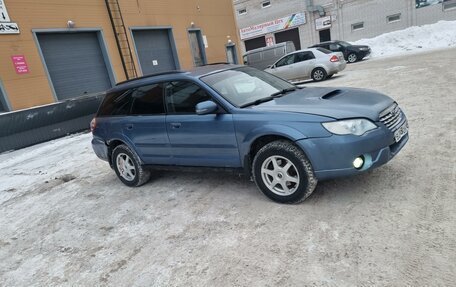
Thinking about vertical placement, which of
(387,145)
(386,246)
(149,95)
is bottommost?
(386,246)

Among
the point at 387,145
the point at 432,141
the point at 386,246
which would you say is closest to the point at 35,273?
the point at 386,246

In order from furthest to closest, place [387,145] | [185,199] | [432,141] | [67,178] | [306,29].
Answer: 1. [306,29]
2. [67,178]
3. [432,141]
4. [185,199]
5. [387,145]

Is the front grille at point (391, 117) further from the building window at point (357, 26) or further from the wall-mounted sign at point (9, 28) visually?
the building window at point (357, 26)

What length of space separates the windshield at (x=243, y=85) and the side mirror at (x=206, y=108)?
22 centimetres

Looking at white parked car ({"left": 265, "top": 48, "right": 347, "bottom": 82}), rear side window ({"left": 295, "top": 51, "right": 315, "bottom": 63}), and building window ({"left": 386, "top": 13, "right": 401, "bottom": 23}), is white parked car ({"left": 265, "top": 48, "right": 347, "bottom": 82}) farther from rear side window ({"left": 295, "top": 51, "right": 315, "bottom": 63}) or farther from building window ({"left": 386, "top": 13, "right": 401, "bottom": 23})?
building window ({"left": 386, "top": 13, "right": 401, "bottom": 23})

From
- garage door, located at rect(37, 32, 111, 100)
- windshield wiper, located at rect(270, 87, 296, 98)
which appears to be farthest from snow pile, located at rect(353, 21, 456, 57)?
windshield wiper, located at rect(270, 87, 296, 98)

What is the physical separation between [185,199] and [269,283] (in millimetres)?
2100

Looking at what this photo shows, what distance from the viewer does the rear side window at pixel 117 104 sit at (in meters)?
5.22

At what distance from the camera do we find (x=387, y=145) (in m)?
3.48

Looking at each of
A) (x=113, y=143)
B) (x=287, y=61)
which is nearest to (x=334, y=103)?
(x=113, y=143)

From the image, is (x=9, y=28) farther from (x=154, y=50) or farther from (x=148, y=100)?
(x=148, y=100)

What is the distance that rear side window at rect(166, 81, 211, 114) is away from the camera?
429 centimetres

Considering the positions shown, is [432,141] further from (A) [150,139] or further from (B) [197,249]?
(A) [150,139]

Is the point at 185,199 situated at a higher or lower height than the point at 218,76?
lower
